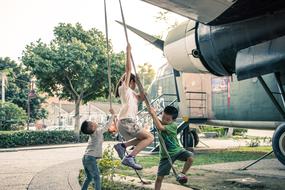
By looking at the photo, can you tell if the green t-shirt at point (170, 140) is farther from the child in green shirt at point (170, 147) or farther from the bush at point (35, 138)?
the bush at point (35, 138)

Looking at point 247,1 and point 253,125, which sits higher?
point 247,1

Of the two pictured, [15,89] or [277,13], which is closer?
[277,13]

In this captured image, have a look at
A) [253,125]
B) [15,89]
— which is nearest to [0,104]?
[15,89]

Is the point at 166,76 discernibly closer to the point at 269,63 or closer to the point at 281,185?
the point at 281,185

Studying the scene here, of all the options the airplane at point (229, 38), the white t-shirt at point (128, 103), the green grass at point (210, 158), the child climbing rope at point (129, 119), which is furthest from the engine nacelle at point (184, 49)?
the green grass at point (210, 158)

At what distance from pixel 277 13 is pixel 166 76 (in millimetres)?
13177

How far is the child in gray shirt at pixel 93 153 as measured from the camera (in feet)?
19.6

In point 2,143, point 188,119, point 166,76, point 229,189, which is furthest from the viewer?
point 2,143

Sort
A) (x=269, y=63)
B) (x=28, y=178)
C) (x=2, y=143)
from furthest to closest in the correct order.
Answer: (x=2, y=143) → (x=28, y=178) → (x=269, y=63)

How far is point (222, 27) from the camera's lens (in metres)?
5.87

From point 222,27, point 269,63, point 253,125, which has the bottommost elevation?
point 253,125

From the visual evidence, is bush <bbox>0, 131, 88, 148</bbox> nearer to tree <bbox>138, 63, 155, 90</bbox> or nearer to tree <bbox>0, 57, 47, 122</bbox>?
tree <bbox>0, 57, 47, 122</bbox>

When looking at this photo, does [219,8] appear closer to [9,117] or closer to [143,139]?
[143,139]

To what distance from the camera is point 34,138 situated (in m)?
25.4
